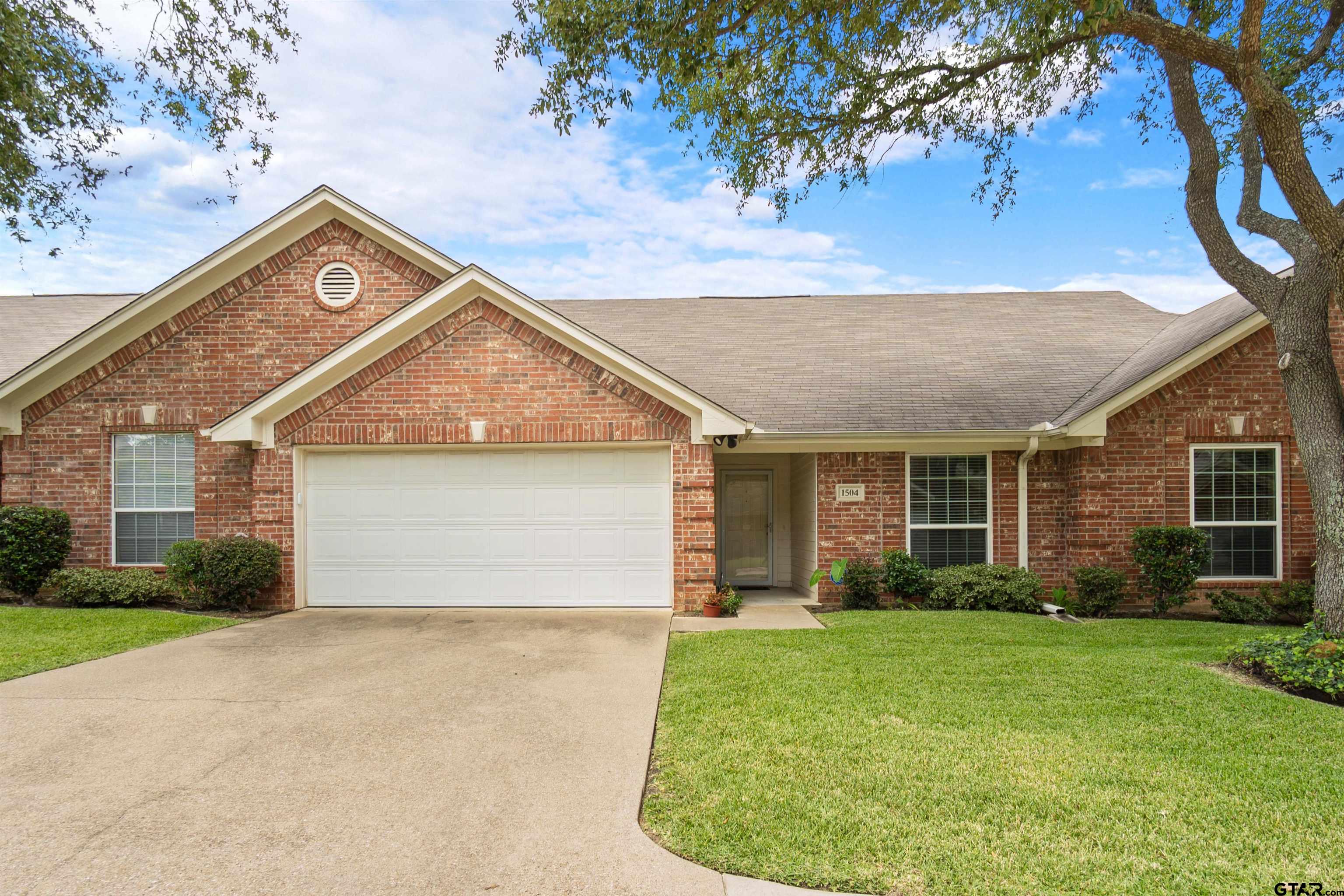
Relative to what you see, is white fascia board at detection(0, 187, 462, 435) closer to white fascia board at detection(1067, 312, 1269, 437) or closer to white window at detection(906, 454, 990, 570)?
white window at detection(906, 454, 990, 570)

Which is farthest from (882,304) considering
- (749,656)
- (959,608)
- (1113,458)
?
(749,656)

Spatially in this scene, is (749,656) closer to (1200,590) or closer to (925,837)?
(925,837)

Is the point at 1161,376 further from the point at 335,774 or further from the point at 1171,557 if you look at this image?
the point at 335,774

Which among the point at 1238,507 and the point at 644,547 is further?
the point at 1238,507

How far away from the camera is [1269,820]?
3.94 metres

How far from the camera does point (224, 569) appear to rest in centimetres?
1017

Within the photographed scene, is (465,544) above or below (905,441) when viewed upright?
below

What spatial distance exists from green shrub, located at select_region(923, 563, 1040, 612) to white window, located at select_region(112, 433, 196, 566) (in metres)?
11.4

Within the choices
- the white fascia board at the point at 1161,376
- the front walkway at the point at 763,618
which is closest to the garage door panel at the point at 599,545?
the front walkway at the point at 763,618

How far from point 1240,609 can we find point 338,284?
14.2 meters

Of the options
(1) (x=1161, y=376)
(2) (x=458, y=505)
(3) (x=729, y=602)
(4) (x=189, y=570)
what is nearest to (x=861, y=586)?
(3) (x=729, y=602)

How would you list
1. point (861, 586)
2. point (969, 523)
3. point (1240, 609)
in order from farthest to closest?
point (969, 523) < point (861, 586) < point (1240, 609)

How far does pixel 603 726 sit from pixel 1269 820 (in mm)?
3959

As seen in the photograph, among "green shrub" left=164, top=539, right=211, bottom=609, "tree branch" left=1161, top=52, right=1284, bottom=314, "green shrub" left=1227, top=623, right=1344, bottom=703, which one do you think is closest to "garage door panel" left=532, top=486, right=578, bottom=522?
"green shrub" left=164, top=539, right=211, bottom=609
